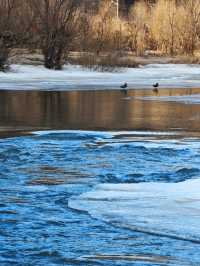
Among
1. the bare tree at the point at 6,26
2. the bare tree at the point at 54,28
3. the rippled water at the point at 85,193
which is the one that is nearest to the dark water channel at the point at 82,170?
the rippled water at the point at 85,193

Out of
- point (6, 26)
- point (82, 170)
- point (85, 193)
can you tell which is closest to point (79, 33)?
point (6, 26)

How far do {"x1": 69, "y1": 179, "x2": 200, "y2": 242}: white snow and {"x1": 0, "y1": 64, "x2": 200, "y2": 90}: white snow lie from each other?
21.0 m

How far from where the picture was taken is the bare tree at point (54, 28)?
43062mm

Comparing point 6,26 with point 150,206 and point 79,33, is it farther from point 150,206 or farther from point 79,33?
point 150,206

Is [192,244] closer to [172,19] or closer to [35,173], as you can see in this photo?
[35,173]

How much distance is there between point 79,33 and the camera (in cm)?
4488

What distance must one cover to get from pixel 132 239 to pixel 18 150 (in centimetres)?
585

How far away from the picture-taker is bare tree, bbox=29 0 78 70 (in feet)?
141

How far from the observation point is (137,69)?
45.0 metres

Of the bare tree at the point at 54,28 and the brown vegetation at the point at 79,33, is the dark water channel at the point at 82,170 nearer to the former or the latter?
the brown vegetation at the point at 79,33

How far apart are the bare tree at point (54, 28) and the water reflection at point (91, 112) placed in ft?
52.5

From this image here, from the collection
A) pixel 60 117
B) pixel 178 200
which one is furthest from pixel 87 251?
pixel 60 117

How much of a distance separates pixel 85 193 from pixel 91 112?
11013 millimetres

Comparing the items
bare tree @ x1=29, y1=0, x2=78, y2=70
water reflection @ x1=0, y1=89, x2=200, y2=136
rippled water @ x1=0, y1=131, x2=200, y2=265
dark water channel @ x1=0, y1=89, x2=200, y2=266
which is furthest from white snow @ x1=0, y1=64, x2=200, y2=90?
rippled water @ x1=0, y1=131, x2=200, y2=265
